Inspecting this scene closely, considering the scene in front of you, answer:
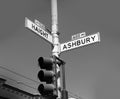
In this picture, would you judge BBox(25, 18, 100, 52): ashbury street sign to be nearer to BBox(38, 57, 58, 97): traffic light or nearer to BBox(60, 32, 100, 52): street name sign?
BBox(60, 32, 100, 52): street name sign

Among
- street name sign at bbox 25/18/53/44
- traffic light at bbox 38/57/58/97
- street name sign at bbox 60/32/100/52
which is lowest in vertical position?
traffic light at bbox 38/57/58/97

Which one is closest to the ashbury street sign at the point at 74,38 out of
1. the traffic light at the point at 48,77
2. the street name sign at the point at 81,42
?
the street name sign at the point at 81,42

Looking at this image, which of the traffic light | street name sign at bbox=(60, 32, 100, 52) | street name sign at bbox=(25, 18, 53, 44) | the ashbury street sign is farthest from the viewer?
street name sign at bbox=(60, 32, 100, 52)

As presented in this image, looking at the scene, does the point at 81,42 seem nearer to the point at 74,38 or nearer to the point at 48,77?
the point at 74,38

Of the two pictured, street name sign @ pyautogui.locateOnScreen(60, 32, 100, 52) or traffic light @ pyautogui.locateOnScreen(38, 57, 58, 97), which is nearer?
traffic light @ pyautogui.locateOnScreen(38, 57, 58, 97)

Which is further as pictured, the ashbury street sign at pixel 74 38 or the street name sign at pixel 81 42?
the street name sign at pixel 81 42

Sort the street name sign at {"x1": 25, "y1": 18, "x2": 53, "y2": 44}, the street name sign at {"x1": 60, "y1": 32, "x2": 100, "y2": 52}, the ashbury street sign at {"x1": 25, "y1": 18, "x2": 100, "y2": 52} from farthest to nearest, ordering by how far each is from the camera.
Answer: the street name sign at {"x1": 60, "y1": 32, "x2": 100, "y2": 52}, the ashbury street sign at {"x1": 25, "y1": 18, "x2": 100, "y2": 52}, the street name sign at {"x1": 25, "y1": 18, "x2": 53, "y2": 44}

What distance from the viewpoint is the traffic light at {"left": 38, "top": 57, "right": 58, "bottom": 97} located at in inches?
186

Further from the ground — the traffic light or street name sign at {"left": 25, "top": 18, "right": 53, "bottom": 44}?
street name sign at {"left": 25, "top": 18, "right": 53, "bottom": 44}

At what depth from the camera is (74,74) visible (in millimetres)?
9805

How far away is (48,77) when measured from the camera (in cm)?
480

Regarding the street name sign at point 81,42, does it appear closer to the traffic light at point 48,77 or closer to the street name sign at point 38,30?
the street name sign at point 38,30

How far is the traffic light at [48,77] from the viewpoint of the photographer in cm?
472

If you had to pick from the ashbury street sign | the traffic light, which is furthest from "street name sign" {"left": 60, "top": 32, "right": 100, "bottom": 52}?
the traffic light
